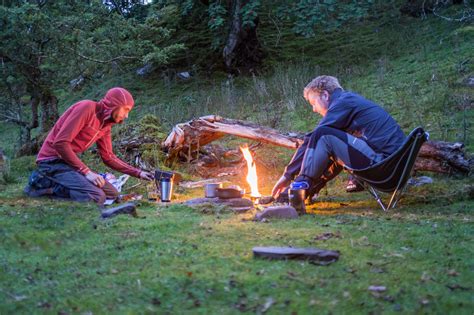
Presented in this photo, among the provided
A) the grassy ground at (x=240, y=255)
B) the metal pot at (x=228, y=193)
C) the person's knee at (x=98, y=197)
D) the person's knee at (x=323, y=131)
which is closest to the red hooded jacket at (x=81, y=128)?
the person's knee at (x=98, y=197)

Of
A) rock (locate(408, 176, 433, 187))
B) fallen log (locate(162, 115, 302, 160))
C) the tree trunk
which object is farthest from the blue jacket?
the tree trunk

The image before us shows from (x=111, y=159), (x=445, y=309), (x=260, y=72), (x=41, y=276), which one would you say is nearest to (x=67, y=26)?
(x=111, y=159)

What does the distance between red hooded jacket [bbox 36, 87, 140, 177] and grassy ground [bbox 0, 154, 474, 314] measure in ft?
2.87

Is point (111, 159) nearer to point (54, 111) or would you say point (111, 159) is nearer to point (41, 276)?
point (41, 276)

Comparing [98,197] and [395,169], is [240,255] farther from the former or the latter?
[98,197]

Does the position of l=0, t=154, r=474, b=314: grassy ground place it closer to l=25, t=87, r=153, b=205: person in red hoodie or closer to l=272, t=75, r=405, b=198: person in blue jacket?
l=272, t=75, r=405, b=198: person in blue jacket

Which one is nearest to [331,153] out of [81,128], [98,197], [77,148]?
[98,197]

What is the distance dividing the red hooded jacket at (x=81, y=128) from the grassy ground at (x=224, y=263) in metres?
0.87

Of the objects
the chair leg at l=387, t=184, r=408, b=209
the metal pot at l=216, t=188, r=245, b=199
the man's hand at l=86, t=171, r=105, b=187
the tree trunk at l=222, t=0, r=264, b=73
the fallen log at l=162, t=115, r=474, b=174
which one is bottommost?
the chair leg at l=387, t=184, r=408, b=209

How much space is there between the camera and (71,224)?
5305 millimetres

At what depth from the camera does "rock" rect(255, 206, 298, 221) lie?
562cm

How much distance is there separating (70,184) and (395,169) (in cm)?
369

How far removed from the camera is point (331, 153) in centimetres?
638

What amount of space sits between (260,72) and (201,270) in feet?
43.5
